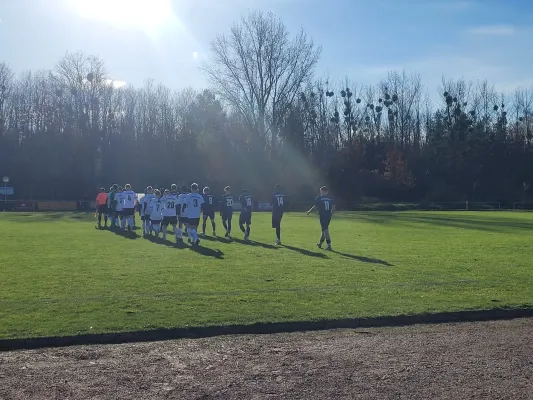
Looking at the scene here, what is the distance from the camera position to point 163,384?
6.34 meters

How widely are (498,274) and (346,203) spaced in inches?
1947

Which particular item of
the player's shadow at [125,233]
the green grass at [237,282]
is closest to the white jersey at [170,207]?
the player's shadow at [125,233]

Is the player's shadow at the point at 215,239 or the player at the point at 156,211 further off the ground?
the player at the point at 156,211

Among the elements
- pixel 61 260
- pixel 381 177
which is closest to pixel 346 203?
pixel 381 177

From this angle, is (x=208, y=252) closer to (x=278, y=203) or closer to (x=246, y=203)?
(x=278, y=203)

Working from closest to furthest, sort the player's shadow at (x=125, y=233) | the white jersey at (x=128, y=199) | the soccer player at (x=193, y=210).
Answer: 1. the soccer player at (x=193, y=210)
2. the player's shadow at (x=125, y=233)
3. the white jersey at (x=128, y=199)

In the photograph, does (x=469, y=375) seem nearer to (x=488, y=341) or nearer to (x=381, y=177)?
(x=488, y=341)

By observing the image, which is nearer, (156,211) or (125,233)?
(156,211)

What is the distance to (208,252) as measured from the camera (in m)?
18.3

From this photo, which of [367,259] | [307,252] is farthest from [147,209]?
[367,259]

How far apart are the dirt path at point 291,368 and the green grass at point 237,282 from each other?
0.93m

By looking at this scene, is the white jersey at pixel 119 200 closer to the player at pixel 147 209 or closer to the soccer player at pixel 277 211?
the player at pixel 147 209

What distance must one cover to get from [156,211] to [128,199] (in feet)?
9.20

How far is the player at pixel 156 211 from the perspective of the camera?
955 inches
